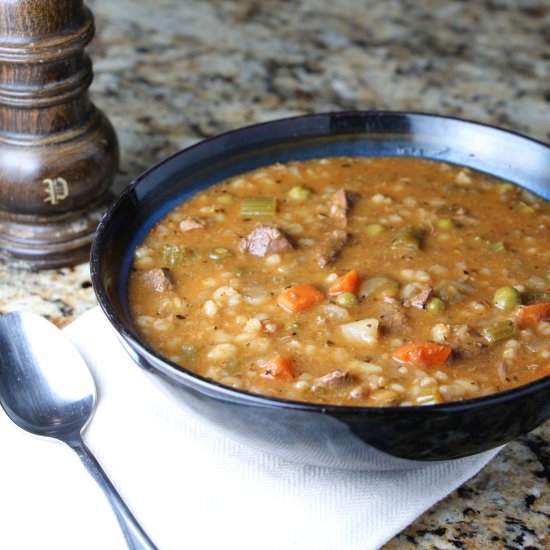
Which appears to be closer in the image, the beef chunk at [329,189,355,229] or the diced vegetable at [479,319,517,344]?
the diced vegetable at [479,319,517,344]

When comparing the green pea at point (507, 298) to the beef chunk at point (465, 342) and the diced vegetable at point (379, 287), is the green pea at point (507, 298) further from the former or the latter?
the diced vegetable at point (379, 287)

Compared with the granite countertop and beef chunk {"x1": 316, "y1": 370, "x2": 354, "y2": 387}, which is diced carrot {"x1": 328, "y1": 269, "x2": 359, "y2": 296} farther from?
the granite countertop

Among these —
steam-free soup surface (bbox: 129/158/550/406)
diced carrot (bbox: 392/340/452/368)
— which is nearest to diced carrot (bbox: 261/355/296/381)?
steam-free soup surface (bbox: 129/158/550/406)

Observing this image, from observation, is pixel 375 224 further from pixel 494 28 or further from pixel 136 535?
pixel 494 28

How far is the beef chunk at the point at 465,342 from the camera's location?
2.62 meters

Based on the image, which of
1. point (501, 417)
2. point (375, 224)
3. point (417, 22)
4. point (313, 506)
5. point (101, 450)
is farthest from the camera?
point (417, 22)

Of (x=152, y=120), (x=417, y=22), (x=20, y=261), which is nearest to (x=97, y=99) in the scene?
(x=152, y=120)

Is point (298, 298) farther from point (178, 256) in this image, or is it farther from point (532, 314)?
point (532, 314)

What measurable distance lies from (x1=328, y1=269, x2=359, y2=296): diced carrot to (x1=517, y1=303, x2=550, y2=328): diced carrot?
478 millimetres

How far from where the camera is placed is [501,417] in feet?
7.53

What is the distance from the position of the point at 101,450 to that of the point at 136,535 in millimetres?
385

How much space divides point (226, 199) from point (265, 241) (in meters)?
0.38

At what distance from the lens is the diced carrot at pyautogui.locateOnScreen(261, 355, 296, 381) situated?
2.53 m

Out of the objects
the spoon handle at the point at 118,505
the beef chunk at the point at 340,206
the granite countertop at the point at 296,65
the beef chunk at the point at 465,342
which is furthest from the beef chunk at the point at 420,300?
the granite countertop at the point at 296,65
